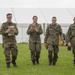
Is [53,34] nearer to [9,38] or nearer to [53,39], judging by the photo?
[53,39]

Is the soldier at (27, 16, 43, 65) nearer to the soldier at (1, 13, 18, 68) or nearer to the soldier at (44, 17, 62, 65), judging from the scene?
the soldier at (44, 17, 62, 65)

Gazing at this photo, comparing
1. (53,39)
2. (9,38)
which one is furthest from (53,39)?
(9,38)

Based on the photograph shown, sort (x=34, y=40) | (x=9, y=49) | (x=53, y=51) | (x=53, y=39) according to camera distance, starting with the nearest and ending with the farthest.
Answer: (x=9, y=49)
(x=53, y=39)
(x=53, y=51)
(x=34, y=40)

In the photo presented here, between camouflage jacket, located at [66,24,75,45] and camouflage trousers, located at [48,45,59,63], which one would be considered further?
camouflage trousers, located at [48,45,59,63]

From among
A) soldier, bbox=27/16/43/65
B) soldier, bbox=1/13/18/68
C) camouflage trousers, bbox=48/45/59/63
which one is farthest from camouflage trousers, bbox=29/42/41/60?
soldier, bbox=1/13/18/68

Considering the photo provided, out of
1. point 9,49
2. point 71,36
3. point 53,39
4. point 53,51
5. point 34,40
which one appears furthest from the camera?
point 34,40

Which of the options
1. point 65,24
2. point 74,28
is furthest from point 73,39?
point 65,24

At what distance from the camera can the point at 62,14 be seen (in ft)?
132

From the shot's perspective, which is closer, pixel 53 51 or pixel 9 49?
pixel 9 49

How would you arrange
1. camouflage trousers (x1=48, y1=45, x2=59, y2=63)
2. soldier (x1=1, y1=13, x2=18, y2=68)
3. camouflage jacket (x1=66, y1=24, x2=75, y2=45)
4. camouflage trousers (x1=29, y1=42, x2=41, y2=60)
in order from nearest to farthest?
soldier (x1=1, y1=13, x2=18, y2=68)
camouflage jacket (x1=66, y1=24, x2=75, y2=45)
camouflage trousers (x1=48, y1=45, x2=59, y2=63)
camouflage trousers (x1=29, y1=42, x2=41, y2=60)

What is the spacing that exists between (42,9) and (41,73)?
100 ft

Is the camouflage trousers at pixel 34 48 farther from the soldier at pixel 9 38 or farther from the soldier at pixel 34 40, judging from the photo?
the soldier at pixel 9 38

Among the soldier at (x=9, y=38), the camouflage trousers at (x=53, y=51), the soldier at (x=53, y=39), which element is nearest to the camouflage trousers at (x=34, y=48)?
the soldier at (x=53, y=39)

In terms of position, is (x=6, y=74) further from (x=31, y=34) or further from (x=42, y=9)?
(x=42, y=9)
